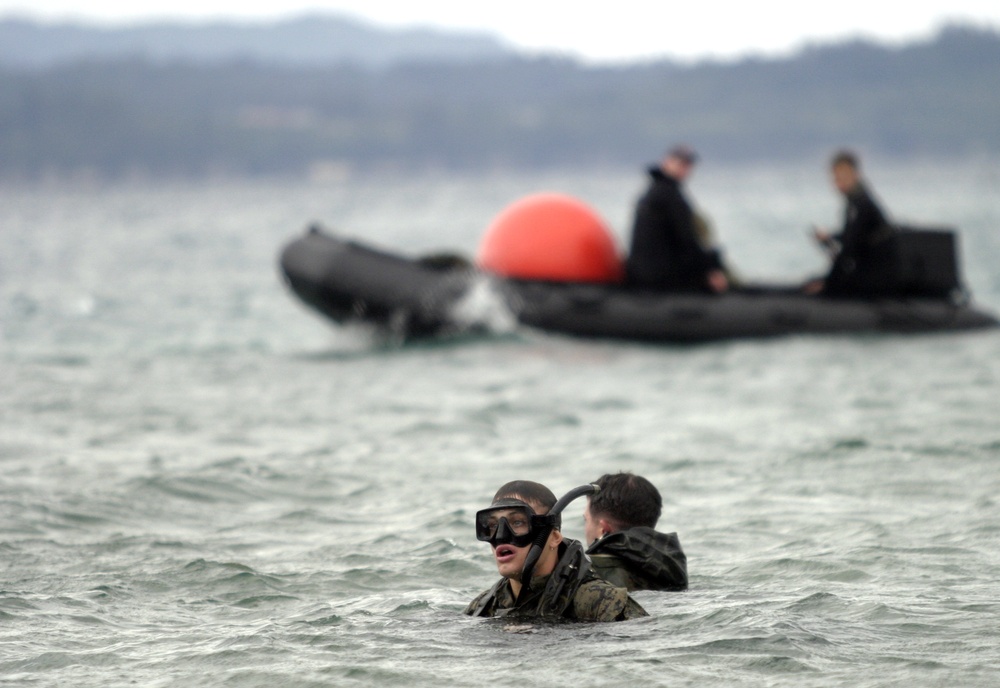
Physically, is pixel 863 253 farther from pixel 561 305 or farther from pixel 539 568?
pixel 539 568

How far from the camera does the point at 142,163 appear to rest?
145m

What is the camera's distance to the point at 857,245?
1300 cm

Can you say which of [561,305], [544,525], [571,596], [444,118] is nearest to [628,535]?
[571,596]

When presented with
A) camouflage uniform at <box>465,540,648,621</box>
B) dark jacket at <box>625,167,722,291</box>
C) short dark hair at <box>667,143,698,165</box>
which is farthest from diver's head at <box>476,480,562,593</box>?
dark jacket at <box>625,167,722,291</box>

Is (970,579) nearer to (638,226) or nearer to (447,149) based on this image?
(638,226)

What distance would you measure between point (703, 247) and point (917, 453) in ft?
14.6

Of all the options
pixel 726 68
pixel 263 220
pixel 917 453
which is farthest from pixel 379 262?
pixel 726 68

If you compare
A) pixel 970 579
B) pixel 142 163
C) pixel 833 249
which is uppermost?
pixel 142 163

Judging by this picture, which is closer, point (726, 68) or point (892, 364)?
point (892, 364)

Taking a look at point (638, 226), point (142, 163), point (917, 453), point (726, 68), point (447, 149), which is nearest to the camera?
point (917, 453)

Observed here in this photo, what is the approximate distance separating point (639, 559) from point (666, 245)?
7820 mm

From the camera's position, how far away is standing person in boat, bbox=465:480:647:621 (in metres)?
4.95

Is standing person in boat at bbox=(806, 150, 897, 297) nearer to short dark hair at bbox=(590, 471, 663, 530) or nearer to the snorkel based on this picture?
short dark hair at bbox=(590, 471, 663, 530)

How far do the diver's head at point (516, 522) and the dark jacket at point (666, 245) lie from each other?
812 cm
